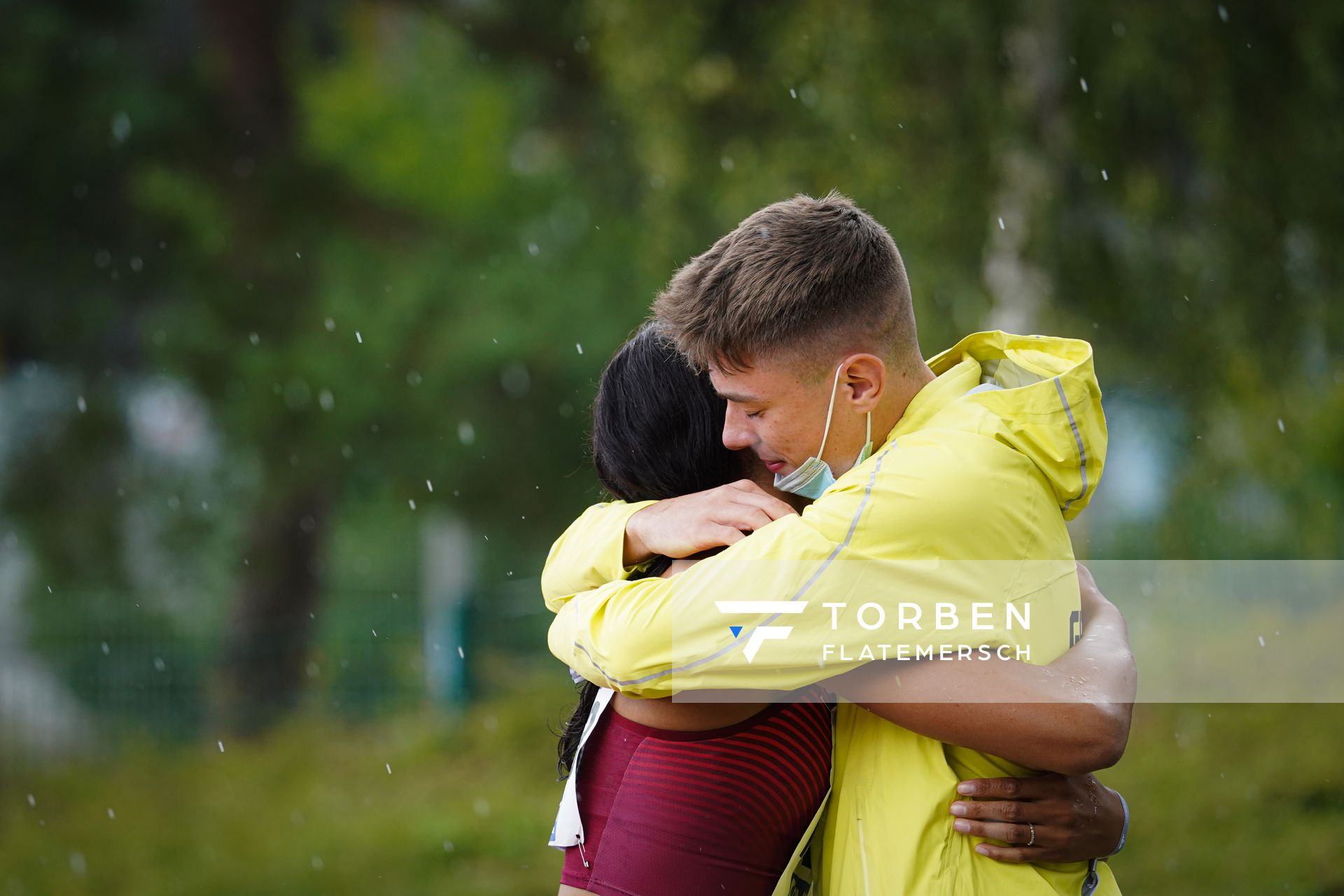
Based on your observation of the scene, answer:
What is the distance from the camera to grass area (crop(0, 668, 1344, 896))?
23.4 feet

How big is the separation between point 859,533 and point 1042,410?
35 cm

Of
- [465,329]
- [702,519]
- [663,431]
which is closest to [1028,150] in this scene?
[663,431]

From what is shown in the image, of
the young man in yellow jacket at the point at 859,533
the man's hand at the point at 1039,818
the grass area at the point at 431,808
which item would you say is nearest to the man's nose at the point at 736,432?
the young man in yellow jacket at the point at 859,533

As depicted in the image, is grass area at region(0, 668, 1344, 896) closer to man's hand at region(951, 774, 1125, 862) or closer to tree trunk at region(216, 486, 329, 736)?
tree trunk at region(216, 486, 329, 736)

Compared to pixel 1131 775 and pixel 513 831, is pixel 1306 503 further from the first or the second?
pixel 513 831

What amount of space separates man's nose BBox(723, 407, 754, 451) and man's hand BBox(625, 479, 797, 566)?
0.21ft

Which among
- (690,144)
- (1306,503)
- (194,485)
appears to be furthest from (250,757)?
(1306,503)

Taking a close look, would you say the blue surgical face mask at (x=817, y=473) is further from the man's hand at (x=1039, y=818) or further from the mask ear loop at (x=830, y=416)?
the man's hand at (x=1039, y=818)

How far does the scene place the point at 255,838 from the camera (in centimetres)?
880

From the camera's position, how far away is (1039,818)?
1921 mm

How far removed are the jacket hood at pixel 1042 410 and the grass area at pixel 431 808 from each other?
536 centimetres

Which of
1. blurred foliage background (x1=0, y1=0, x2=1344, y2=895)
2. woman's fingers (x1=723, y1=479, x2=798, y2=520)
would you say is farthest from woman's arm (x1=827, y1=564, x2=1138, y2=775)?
blurred foliage background (x1=0, y1=0, x2=1344, y2=895)
